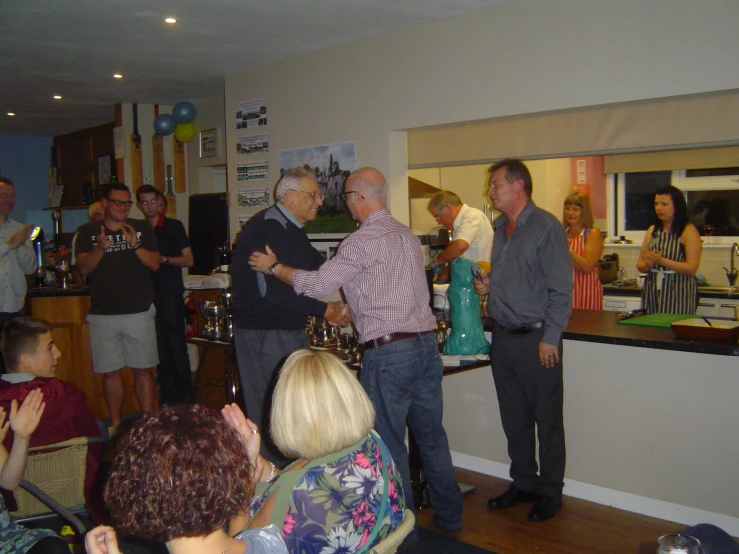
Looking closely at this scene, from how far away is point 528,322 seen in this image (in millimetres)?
3318

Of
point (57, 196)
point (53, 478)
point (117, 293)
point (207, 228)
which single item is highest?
point (57, 196)

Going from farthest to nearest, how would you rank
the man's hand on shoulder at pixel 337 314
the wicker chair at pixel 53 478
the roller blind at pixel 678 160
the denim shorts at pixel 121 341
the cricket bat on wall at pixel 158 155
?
the cricket bat on wall at pixel 158 155 → the roller blind at pixel 678 160 → the denim shorts at pixel 121 341 → the man's hand on shoulder at pixel 337 314 → the wicker chair at pixel 53 478

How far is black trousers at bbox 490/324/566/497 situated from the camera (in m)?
3.35

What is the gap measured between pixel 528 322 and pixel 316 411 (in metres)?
1.83

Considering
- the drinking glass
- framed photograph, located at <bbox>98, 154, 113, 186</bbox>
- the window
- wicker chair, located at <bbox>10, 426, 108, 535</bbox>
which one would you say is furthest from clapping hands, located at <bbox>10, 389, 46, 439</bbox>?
framed photograph, located at <bbox>98, 154, 113, 186</bbox>

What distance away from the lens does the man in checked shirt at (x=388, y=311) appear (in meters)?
2.95

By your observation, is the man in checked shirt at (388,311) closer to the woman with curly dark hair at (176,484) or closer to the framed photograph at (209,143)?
the woman with curly dark hair at (176,484)

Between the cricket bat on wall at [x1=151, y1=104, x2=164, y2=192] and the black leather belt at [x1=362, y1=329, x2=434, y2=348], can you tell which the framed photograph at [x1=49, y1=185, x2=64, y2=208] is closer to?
the cricket bat on wall at [x1=151, y1=104, x2=164, y2=192]

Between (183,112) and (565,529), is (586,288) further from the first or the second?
(183,112)

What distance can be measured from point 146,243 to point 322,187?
4.13 feet

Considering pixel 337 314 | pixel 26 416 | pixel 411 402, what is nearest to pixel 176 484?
pixel 26 416

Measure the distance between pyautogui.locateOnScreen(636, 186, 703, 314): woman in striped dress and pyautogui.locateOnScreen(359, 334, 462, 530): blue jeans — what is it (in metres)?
1.91

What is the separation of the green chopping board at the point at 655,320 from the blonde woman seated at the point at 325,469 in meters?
2.31

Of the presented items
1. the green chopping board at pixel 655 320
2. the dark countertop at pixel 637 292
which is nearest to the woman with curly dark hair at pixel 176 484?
the green chopping board at pixel 655 320
